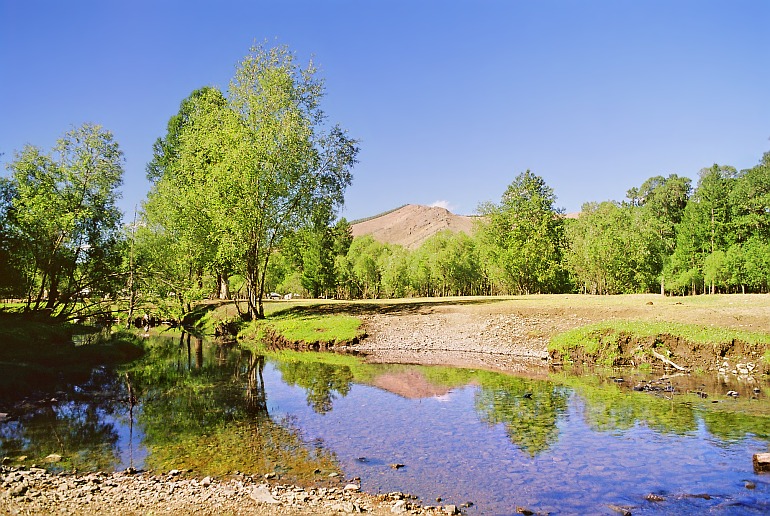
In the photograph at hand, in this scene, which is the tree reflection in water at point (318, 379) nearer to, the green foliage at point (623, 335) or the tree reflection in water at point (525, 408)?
the tree reflection in water at point (525, 408)

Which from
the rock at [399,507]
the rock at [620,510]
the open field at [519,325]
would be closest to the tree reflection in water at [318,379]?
the open field at [519,325]

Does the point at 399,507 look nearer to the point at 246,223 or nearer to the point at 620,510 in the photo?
the point at 620,510

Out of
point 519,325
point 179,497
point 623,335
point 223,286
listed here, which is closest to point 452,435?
point 179,497

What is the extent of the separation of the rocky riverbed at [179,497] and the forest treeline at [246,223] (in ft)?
69.1

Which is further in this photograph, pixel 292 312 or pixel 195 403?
pixel 292 312

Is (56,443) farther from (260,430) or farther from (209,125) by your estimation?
(209,125)

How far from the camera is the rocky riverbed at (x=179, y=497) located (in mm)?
9695

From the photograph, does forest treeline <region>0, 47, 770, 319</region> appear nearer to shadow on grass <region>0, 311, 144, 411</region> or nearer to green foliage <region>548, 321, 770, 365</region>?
shadow on grass <region>0, 311, 144, 411</region>

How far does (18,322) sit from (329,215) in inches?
883

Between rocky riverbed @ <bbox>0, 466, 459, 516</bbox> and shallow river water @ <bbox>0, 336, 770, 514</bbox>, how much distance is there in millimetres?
835

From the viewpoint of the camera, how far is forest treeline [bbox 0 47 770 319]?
30.1m

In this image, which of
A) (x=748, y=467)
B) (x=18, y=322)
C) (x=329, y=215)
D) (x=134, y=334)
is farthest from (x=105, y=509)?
(x=134, y=334)

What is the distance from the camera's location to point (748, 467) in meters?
12.0

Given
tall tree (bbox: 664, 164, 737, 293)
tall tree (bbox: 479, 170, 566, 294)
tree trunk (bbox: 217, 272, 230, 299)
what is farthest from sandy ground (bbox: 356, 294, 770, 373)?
tall tree (bbox: 664, 164, 737, 293)
